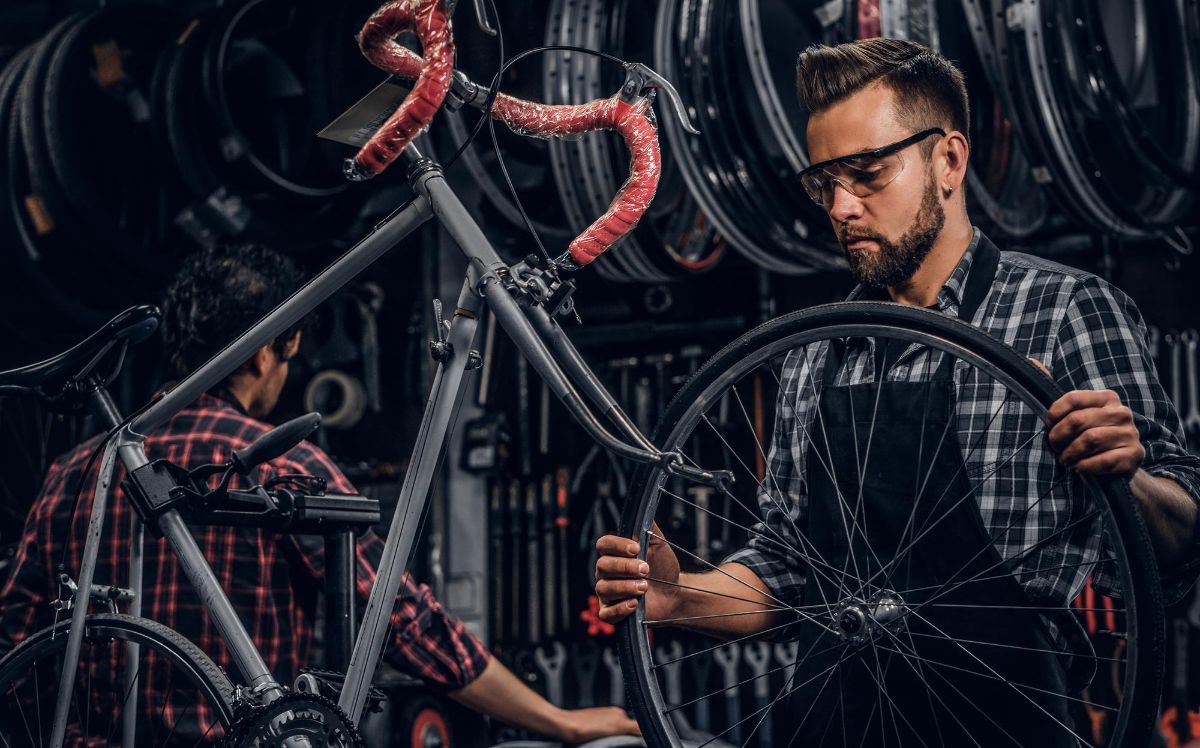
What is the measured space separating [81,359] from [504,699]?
1.00 m

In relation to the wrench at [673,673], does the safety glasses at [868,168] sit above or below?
above

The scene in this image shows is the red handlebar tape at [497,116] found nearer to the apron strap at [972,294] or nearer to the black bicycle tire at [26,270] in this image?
the apron strap at [972,294]

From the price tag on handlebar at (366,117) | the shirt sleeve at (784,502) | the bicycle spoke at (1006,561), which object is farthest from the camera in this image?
the shirt sleeve at (784,502)

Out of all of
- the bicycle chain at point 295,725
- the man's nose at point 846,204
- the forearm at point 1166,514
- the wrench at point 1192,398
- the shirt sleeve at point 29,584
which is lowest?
the bicycle chain at point 295,725

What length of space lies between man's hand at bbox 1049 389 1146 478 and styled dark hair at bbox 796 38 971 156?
57 centimetres

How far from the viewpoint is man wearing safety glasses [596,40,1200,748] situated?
5.81ft

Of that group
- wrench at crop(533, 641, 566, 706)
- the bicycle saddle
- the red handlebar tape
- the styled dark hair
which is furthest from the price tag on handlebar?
wrench at crop(533, 641, 566, 706)

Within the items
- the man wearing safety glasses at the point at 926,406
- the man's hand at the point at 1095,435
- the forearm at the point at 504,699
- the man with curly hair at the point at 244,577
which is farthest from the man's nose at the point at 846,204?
the forearm at the point at 504,699

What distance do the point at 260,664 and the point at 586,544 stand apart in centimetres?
206

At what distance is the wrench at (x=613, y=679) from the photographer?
3.91 m

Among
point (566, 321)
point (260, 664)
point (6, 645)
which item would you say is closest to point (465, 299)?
point (260, 664)

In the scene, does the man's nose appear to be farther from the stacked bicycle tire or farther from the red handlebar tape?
the stacked bicycle tire

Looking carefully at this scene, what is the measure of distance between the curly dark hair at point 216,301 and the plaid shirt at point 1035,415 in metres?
1.18

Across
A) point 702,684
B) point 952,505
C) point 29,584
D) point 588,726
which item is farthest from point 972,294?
point 702,684
